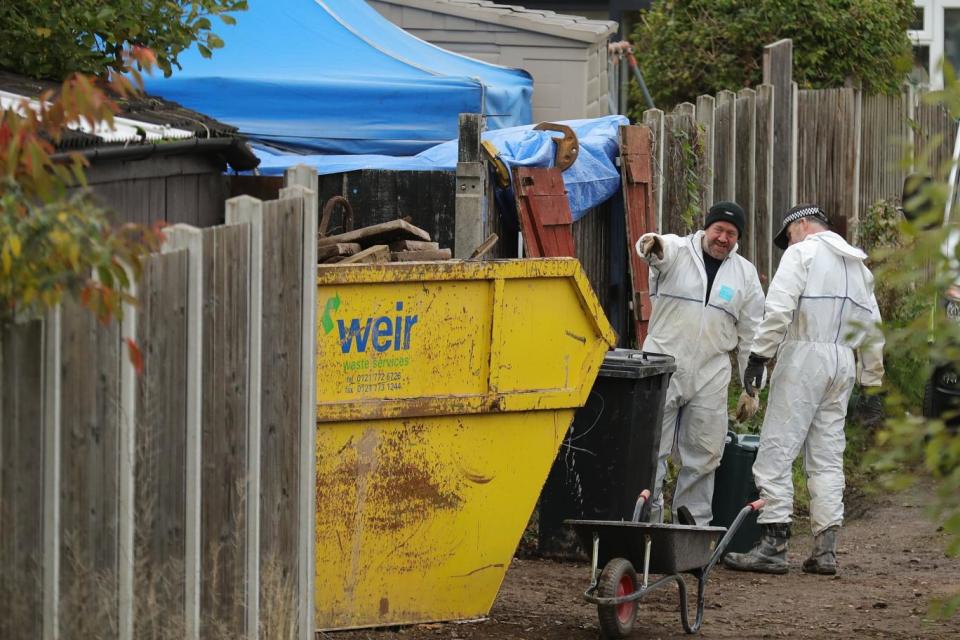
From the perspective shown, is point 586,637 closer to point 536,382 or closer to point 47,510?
point 536,382

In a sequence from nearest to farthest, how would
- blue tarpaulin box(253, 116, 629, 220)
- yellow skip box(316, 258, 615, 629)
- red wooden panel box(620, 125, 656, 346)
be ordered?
yellow skip box(316, 258, 615, 629) → blue tarpaulin box(253, 116, 629, 220) → red wooden panel box(620, 125, 656, 346)

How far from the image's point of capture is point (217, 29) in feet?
38.3

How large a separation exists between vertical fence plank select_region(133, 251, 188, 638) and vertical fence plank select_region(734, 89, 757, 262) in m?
8.17

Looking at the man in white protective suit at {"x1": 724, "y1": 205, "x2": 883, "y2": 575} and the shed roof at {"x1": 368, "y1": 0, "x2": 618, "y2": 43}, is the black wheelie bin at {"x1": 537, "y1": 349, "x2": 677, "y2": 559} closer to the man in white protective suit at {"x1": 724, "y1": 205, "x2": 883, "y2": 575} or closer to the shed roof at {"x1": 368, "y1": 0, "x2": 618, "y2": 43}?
the man in white protective suit at {"x1": 724, "y1": 205, "x2": 883, "y2": 575}

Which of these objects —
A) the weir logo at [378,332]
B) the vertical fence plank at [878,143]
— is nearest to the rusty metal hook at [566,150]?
the weir logo at [378,332]

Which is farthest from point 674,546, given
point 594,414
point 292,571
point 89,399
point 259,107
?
point 259,107

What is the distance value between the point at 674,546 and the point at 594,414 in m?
1.39

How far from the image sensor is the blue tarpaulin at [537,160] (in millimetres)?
9266

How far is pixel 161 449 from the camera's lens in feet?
13.7

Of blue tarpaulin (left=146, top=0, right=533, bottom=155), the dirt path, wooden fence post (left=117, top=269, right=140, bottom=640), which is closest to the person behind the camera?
wooden fence post (left=117, top=269, right=140, bottom=640)

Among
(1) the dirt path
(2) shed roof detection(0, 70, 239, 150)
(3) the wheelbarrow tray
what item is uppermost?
(2) shed roof detection(0, 70, 239, 150)

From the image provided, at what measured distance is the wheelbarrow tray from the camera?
6160 mm

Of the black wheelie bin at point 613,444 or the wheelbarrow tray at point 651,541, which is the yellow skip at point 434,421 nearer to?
the wheelbarrow tray at point 651,541

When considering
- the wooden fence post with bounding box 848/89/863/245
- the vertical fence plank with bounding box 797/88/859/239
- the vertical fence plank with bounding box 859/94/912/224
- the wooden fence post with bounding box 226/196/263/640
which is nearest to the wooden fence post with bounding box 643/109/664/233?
the vertical fence plank with bounding box 797/88/859/239
